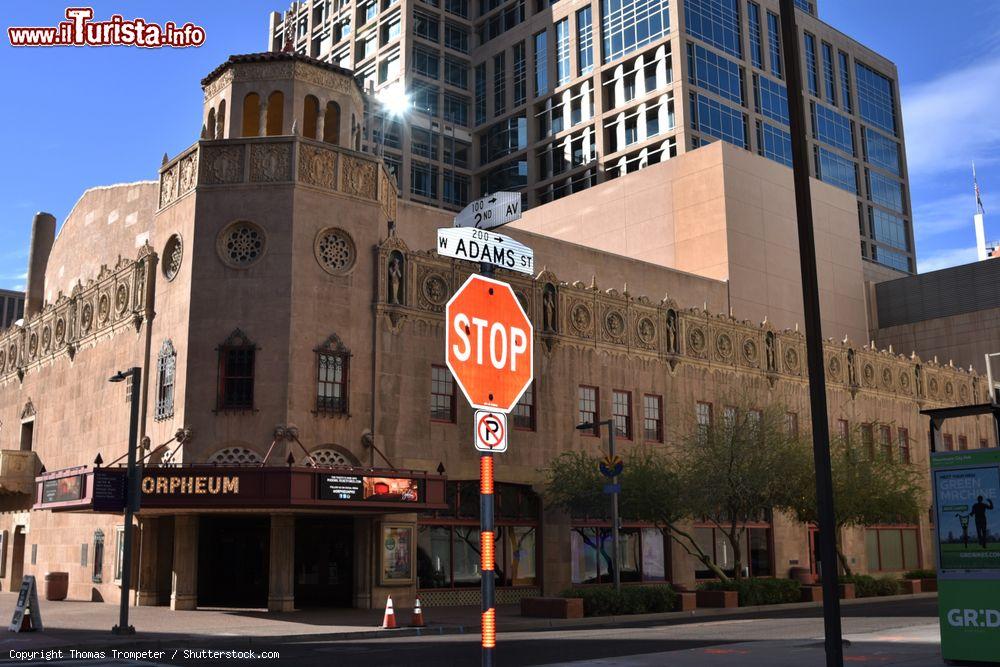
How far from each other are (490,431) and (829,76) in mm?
104425

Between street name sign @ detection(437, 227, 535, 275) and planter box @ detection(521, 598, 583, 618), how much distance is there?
71.6ft

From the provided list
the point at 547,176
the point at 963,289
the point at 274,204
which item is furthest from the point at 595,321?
the point at 547,176

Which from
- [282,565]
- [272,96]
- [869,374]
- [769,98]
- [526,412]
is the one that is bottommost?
[282,565]

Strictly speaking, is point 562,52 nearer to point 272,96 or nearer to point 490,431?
point 272,96

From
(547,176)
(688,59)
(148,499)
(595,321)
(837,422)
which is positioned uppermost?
(688,59)

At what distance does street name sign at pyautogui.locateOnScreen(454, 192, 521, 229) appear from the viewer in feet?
29.0

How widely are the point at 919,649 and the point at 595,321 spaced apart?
2387 centimetres

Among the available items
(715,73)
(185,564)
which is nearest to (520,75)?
(715,73)

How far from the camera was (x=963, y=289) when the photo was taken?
68.4 meters

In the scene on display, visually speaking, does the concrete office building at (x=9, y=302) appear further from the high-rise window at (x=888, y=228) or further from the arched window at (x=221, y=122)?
the arched window at (x=221, y=122)

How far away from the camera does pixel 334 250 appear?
33.5 m

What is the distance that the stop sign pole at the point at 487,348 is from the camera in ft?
25.7

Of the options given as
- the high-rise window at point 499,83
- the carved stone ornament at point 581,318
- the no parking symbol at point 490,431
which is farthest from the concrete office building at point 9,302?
the no parking symbol at point 490,431

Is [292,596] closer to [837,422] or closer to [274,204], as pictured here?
[274,204]
